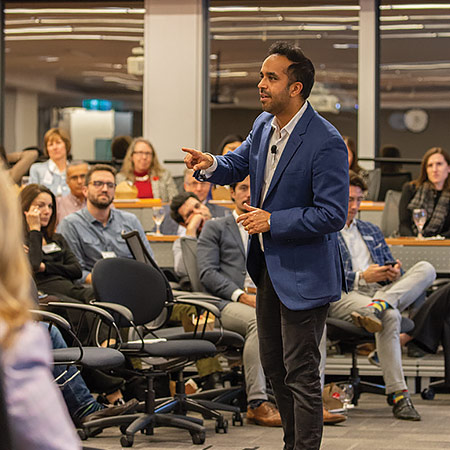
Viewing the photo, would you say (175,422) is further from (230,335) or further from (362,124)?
(362,124)

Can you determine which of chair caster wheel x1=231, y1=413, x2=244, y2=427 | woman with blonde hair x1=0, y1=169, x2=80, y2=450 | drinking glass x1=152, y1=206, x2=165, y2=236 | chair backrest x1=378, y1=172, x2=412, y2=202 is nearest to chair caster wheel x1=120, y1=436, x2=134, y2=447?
chair caster wheel x1=231, y1=413, x2=244, y2=427

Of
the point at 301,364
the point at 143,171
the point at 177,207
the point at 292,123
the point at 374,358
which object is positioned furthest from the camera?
the point at 143,171

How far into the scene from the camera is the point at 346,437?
443 cm

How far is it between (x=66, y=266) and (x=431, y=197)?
2.85 meters

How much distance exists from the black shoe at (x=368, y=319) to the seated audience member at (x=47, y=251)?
1.47m

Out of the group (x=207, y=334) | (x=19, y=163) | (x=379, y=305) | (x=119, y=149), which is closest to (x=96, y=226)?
(x=207, y=334)

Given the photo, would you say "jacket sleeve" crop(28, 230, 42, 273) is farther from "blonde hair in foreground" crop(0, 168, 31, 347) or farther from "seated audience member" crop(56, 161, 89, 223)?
"blonde hair in foreground" crop(0, 168, 31, 347)

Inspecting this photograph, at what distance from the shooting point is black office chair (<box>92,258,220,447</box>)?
4293 millimetres

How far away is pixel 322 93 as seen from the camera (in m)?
10.4

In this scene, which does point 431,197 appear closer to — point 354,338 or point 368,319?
point 354,338

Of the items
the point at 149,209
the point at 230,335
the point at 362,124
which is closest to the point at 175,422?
the point at 230,335

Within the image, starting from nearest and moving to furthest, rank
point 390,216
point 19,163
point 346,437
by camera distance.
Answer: point 346,437
point 390,216
point 19,163

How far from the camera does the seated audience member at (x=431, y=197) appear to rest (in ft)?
21.4

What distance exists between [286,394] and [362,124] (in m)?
7.28
